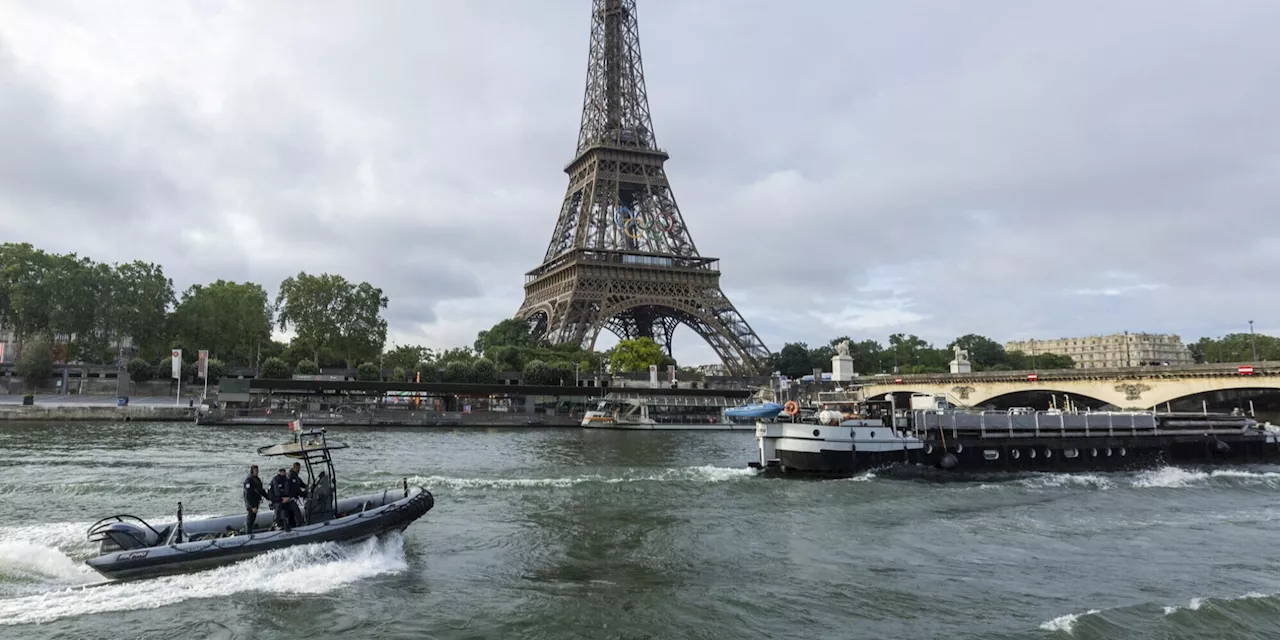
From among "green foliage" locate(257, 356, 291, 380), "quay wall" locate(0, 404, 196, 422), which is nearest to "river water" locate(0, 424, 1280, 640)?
"quay wall" locate(0, 404, 196, 422)

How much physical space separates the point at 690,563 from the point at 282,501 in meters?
8.78

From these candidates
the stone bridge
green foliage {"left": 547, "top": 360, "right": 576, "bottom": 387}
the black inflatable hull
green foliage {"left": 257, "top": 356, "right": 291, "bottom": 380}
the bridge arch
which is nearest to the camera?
the black inflatable hull

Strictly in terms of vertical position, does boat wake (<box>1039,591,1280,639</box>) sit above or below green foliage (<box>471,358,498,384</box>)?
below

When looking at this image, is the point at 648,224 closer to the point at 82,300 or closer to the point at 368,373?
the point at 368,373

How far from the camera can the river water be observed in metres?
12.9

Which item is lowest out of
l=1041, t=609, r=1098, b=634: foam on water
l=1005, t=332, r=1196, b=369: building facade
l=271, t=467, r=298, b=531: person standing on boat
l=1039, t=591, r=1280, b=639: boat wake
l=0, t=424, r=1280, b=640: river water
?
l=1039, t=591, r=1280, b=639: boat wake

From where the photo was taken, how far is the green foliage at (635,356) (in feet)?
299

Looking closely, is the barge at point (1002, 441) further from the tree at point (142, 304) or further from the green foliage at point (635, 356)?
the tree at point (142, 304)

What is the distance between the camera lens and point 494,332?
102938 mm

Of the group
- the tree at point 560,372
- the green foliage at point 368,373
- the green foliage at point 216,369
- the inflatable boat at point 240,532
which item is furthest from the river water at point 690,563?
the green foliage at point 216,369

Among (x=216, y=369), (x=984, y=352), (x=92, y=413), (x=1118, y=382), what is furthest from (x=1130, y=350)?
(x=92, y=413)

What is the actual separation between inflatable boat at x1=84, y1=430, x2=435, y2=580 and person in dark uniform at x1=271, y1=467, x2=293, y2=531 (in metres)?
0.18

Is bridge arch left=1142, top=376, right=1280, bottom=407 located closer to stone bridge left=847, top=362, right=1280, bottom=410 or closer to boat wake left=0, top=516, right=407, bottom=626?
stone bridge left=847, top=362, right=1280, bottom=410

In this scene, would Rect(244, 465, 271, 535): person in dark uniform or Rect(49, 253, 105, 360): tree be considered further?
Rect(49, 253, 105, 360): tree
